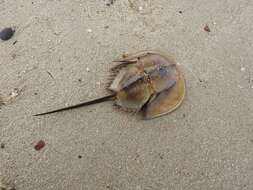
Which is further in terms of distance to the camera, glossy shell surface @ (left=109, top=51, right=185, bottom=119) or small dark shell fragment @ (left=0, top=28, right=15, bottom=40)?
small dark shell fragment @ (left=0, top=28, right=15, bottom=40)

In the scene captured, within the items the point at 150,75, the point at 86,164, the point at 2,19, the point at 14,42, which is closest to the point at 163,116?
the point at 150,75

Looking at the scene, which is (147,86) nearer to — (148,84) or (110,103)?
(148,84)

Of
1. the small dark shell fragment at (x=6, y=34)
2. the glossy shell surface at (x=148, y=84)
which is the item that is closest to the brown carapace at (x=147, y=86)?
the glossy shell surface at (x=148, y=84)

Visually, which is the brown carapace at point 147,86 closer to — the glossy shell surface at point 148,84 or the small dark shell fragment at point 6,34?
the glossy shell surface at point 148,84

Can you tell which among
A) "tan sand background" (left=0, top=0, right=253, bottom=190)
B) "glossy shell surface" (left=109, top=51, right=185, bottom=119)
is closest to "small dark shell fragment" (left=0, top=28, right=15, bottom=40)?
"tan sand background" (left=0, top=0, right=253, bottom=190)

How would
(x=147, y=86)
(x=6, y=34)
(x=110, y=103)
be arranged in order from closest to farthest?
(x=147, y=86) → (x=110, y=103) → (x=6, y=34)

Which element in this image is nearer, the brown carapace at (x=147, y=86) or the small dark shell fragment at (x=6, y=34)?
the brown carapace at (x=147, y=86)

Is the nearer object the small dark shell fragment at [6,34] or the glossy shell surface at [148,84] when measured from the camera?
the glossy shell surface at [148,84]

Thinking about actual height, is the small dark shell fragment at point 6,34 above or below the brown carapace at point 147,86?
above

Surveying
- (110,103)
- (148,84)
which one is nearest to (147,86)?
(148,84)

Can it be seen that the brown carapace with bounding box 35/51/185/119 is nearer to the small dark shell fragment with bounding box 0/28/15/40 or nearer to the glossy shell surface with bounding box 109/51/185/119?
the glossy shell surface with bounding box 109/51/185/119
